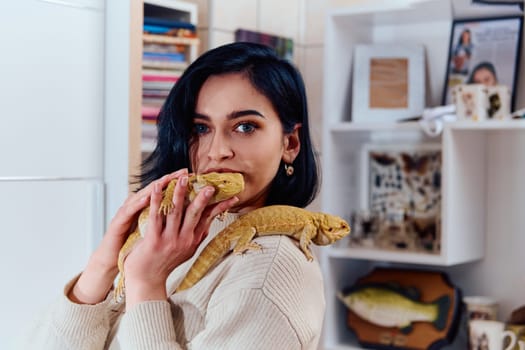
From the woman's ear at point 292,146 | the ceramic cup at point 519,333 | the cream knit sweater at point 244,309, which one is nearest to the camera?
the cream knit sweater at point 244,309

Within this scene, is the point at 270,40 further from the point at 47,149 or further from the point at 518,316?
the point at 518,316

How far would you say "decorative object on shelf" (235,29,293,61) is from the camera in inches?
101

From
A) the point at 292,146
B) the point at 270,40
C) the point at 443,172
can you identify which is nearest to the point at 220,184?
the point at 292,146

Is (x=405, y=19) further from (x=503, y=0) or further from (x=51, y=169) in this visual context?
(x=51, y=169)

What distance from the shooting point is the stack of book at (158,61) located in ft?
7.36

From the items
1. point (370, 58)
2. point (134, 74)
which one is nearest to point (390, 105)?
point (370, 58)

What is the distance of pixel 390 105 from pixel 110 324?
1.59 metres

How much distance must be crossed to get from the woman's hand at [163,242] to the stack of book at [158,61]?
1.15m

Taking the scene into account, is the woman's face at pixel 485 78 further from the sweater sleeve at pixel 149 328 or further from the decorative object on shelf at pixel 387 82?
the sweater sleeve at pixel 149 328

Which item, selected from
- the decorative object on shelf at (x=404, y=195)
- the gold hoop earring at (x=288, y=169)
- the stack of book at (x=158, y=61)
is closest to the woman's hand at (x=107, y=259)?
the gold hoop earring at (x=288, y=169)

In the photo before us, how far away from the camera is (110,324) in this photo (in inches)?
49.6

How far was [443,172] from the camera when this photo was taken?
241cm

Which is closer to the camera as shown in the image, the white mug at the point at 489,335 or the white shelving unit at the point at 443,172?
the white mug at the point at 489,335

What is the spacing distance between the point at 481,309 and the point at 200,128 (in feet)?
5.13
